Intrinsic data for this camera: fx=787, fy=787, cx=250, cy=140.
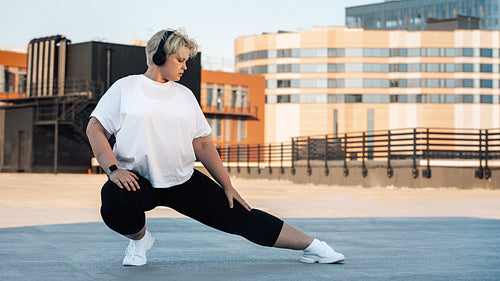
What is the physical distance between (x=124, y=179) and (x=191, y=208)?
527 millimetres

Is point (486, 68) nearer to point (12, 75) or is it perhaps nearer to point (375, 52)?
point (375, 52)

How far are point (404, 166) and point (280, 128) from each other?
6491cm

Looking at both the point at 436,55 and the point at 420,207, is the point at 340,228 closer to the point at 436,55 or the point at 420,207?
Result: the point at 420,207

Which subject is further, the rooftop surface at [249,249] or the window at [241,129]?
the window at [241,129]

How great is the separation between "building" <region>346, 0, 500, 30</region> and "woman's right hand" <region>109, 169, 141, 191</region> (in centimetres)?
12914

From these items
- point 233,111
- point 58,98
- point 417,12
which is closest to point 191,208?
point 58,98

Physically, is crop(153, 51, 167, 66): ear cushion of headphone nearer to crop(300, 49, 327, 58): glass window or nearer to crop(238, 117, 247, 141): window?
crop(238, 117, 247, 141): window

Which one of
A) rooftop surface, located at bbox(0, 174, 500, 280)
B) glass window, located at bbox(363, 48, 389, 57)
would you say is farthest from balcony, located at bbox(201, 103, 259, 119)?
rooftop surface, located at bbox(0, 174, 500, 280)

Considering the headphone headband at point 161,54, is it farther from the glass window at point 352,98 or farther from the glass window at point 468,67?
the glass window at point 468,67

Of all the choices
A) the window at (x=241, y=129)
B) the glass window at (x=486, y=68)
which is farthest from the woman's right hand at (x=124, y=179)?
the glass window at (x=486, y=68)

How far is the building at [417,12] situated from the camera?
127125 millimetres

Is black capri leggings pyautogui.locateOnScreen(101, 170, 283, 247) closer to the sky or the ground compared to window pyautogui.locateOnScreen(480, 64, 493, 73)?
closer to the ground

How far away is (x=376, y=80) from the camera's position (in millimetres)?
87312

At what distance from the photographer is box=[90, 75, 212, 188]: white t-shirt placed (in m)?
4.12
